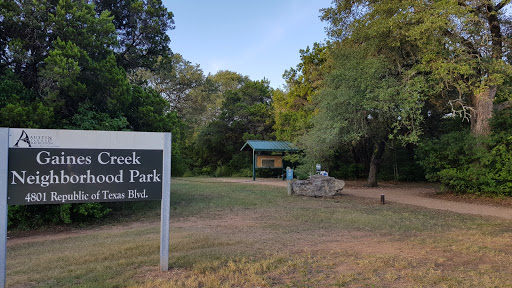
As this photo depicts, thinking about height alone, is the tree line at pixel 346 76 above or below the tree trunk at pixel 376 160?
above

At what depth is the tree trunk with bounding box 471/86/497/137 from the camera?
14344 mm

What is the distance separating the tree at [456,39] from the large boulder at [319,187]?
5748 mm

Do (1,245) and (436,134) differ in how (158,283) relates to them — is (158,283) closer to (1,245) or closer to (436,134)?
(1,245)

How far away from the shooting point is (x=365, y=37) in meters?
15.8

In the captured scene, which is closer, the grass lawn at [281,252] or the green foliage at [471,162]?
the grass lawn at [281,252]

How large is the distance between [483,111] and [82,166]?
15843 mm

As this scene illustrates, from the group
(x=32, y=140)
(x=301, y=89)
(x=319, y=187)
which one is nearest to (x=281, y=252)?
(x=32, y=140)

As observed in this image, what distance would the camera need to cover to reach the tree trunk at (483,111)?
47.1 feet

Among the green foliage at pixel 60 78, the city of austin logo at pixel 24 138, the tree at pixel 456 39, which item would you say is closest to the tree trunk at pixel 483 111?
the tree at pixel 456 39

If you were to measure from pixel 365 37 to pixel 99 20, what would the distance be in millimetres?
11160

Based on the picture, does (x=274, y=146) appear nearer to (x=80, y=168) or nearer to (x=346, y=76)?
(x=346, y=76)

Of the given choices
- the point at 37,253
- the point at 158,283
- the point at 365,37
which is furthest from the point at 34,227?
the point at 365,37

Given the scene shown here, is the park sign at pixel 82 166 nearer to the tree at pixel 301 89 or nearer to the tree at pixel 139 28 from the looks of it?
the tree at pixel 139 28

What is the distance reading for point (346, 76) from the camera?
16.1 m
